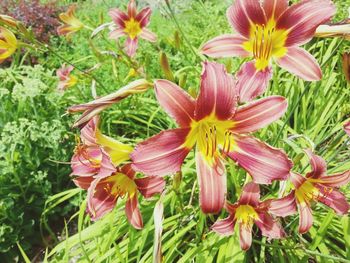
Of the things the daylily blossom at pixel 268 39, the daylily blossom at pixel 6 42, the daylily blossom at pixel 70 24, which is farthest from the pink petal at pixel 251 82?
the daylily blossom at pixel 70 24

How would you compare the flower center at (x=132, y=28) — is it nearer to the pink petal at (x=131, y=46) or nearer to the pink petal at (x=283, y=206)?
the pink petal at (x=131, y=46)

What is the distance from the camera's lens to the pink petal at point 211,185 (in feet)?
3.68

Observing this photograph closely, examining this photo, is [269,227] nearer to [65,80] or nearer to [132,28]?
[132,28]

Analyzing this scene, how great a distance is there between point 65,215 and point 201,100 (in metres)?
2.01

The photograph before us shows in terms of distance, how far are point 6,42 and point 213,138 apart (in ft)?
4.30

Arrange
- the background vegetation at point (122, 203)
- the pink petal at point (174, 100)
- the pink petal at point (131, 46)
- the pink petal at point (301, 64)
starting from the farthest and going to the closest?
the pink petal at point (131, 46)
the background vegetation at point (122, 203)
the pink petal at point (301, 64)
the pink petal at point (174, 100)

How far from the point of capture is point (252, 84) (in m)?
1.32

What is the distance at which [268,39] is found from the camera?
1.46m

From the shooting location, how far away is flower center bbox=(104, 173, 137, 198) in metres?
1.43

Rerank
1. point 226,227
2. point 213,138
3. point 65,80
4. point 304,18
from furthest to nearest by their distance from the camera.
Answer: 1. point 65,80
2. point 226,227
3. point 304,18
4. point 213,138

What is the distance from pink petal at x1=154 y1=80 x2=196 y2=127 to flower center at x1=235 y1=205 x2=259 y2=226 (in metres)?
0.63

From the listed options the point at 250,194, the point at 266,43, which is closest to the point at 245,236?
the point at 250,194

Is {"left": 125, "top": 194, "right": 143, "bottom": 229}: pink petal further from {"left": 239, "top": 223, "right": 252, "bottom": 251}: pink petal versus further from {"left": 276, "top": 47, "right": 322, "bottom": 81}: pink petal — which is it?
{"left": 276, "top": 47, "right": 322, "bottom": 81}: pink petal

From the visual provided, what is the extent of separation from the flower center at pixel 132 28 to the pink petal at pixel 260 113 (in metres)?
1.53
